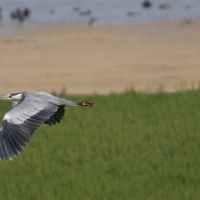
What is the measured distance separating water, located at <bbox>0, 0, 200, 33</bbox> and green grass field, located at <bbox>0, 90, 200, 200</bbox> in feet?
34.8

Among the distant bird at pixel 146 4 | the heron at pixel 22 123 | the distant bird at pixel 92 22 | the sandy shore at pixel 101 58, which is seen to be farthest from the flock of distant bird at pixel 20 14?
the heron at pixel 22 123

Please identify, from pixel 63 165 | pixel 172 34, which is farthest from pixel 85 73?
pixel 63 165

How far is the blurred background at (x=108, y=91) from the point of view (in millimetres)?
6824

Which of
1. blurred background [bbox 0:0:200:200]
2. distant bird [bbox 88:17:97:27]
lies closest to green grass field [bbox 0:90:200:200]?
blurred background [bbox 0:0:200:200]

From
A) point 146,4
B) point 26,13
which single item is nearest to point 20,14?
point 26,13

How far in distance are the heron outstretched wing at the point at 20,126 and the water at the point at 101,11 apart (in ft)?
44.6

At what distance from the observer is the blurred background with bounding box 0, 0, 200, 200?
682 centimetres

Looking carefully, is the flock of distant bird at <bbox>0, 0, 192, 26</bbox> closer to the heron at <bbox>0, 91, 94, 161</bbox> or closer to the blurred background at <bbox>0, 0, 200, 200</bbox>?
the blurred background at <bbox>0, 0, 200, 200</bbox>

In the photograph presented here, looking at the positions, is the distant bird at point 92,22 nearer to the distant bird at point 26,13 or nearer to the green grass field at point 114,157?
the distant bird at point 26,13

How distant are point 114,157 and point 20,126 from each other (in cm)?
207

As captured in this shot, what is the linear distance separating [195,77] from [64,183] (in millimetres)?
7093

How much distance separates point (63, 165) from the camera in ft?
23.9

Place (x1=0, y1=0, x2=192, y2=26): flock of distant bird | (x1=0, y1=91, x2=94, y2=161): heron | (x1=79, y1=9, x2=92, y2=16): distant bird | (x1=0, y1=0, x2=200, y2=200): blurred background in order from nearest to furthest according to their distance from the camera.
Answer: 1. (x1=0, y1=91, x2=94, y2=161): heron
2. (x1=0, y1=0, x2=200, y2=200): blurred background
3. (x1=0, y1=0, x2=192, y2=26): flock of distant bird
4. (x1=79, y1=9, x2=92, y2=16): distant bird

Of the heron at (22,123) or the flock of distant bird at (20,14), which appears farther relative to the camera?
the flock of distant bird at (20,14)
